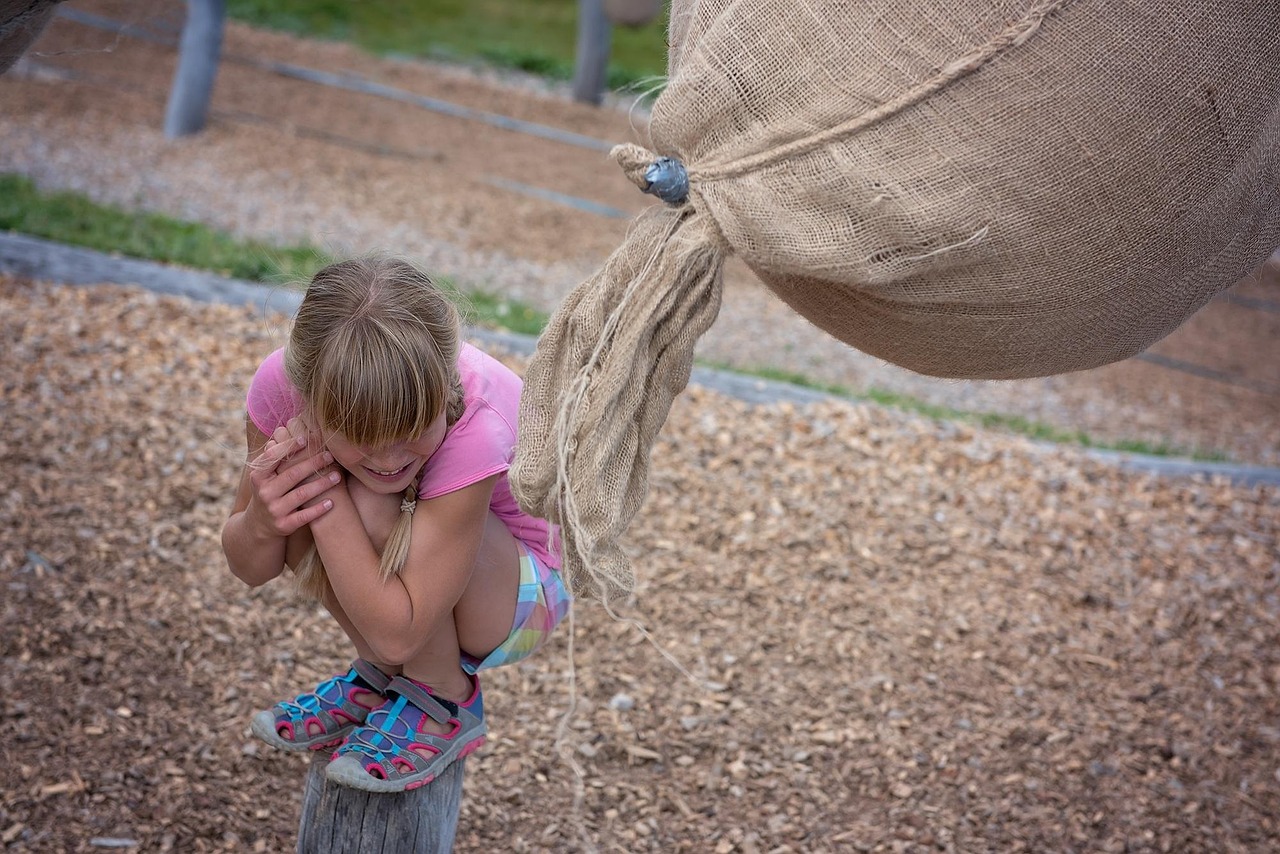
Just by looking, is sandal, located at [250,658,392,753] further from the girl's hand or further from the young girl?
the girl's hand

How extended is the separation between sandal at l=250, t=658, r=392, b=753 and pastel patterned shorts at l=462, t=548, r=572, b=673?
21 cm

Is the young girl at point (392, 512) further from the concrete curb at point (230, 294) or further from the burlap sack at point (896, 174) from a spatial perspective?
the concrete curb at point (230, 294)

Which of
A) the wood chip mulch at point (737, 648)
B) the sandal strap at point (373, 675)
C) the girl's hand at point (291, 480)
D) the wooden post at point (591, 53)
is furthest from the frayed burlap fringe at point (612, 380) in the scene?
the wooden post at point (591, 53)

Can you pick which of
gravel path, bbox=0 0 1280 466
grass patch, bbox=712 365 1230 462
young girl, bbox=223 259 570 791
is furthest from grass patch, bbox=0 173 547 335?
young girl, bbox=223 259 570 791

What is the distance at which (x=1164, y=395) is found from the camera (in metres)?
7.00

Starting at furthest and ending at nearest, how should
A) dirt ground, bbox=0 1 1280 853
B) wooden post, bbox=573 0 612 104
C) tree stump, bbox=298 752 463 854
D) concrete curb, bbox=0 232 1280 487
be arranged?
wooden post, bbox=573 0 612 104 < concrete curb, bbox=0 232 1280 487 < dirt ground, bbox=0 1 1280 853 < tree stump, bbox=298 752 463 854

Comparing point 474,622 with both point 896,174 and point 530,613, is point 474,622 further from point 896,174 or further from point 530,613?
point 896,174

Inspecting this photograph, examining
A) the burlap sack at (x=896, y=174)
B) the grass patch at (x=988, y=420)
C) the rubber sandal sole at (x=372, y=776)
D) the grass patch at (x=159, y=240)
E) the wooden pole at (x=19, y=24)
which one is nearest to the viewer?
the burlap sack at (x=896, y=174)

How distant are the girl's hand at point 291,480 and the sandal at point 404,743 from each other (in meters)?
0.40

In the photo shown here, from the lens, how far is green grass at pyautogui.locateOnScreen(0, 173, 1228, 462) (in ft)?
17.1

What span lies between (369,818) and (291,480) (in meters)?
0.66

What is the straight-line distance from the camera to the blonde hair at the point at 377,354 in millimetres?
1711

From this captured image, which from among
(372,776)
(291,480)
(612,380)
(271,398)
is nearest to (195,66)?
(271,398)

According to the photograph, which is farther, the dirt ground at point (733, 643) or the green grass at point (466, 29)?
the green grass at point (466, 29)
